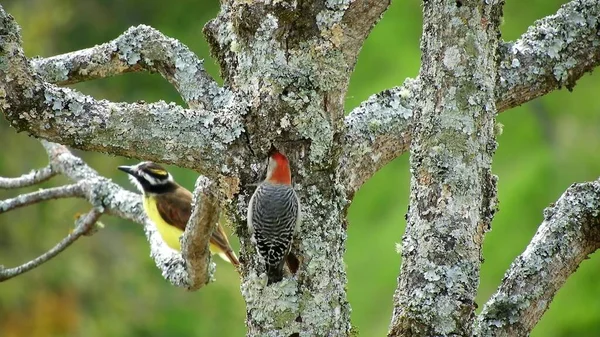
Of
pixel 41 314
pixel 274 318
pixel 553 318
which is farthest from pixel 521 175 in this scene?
pixel 274 318

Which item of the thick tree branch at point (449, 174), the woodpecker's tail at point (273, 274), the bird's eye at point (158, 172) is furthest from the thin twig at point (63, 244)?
the thick tree branch at point (449, 174)

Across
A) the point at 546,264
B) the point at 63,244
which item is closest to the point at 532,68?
A: the point at 546,264

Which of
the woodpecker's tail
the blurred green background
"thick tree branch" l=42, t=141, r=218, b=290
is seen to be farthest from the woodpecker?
the blurred green background

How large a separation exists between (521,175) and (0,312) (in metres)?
7.25

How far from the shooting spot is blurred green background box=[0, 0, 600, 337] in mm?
10430

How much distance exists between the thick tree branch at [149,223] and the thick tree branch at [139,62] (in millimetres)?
826

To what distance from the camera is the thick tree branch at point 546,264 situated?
10.3 feet

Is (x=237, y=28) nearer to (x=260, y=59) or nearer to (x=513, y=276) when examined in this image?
(x=260, y=59)

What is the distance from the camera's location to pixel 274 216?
11.7ft

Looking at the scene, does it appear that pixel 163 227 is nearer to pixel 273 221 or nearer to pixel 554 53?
pixel 273 221

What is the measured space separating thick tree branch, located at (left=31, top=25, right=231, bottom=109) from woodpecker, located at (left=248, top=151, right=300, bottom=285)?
0.56 m

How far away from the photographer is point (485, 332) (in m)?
3.12

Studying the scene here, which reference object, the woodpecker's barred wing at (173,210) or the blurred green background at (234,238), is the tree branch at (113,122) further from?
the blurred green background at (234,238)

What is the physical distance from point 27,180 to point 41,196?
0.16 m
